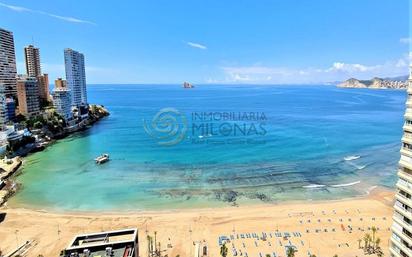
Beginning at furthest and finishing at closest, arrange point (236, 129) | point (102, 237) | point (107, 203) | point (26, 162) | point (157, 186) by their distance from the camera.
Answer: point (236, 129)
point (26, 162)
point (157, 186)
point (107, 203)
point (102, 237)

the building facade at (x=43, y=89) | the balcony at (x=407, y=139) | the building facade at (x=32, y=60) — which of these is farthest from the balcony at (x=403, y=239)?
the building facade at (x=32, y=60)

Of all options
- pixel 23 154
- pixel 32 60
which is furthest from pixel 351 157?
pixel 32 60

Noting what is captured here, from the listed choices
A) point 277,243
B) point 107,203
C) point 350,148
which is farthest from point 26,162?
point 350,148

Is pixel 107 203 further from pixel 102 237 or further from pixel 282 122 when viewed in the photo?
pixel 282 122

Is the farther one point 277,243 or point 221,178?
point 221,178

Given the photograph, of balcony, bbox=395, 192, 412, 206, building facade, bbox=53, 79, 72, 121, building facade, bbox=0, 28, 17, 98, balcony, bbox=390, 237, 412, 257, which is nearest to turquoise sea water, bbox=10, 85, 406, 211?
building facade, bbox=53, 79, 72, 121

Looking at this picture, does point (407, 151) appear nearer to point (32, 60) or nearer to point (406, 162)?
point (406, 162)

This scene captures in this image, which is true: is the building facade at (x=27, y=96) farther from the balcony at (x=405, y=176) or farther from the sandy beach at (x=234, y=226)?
the balcony at (x=405, y=176)
